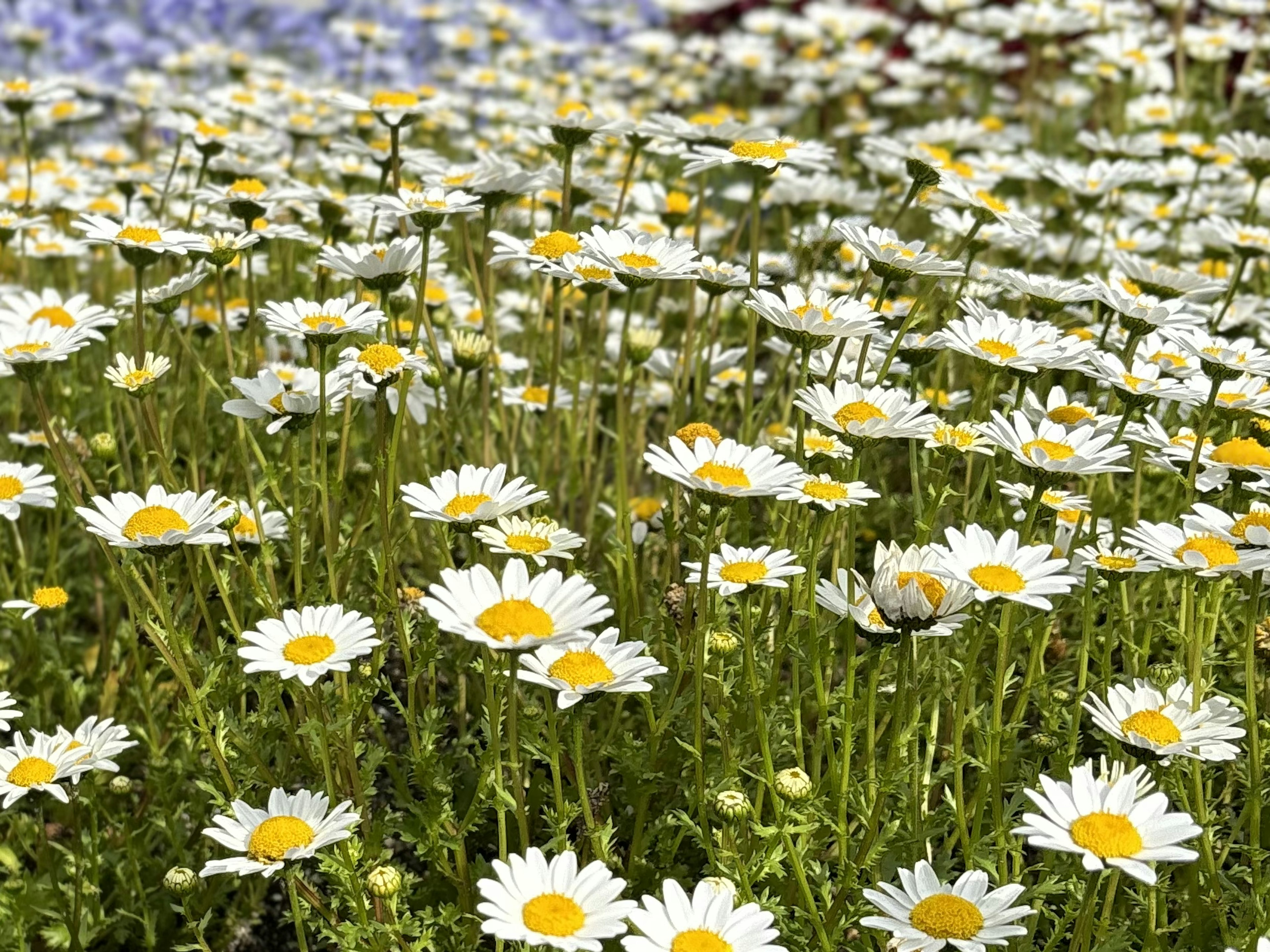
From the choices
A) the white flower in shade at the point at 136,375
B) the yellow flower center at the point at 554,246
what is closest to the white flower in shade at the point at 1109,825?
the yellow flower center at the point at 554,246

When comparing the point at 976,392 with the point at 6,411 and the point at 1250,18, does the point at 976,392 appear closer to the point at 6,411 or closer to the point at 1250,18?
the point at 6,411

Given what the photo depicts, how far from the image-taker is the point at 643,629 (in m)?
2.68

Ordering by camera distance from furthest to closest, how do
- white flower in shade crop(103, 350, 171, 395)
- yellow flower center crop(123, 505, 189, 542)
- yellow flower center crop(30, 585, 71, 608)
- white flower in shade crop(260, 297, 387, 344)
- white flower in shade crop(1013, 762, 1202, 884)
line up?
1. yellow flower center crop(30, 585, 71, 608)
2. white flower in shade crop(103, 350, 171, 395)
3. white flower in shade crop(260, 297, 387, 344)
4. yellow flower center crop(123, 505, 189, 542)
5. white flower in shade crop(1013, 762, 1202, 884)

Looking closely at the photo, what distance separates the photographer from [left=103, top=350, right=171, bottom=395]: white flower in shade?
8.85 feet

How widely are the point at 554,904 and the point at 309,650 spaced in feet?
2.09

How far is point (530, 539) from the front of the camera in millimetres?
2350

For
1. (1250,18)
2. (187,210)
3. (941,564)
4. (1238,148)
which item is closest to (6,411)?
(187,210)

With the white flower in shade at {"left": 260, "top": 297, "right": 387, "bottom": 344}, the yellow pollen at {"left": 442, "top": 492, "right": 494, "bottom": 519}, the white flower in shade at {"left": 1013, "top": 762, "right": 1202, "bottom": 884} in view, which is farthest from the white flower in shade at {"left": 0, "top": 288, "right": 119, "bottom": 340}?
the white flower in shade at {"left": 1013, "top": 762, "right": 1202, "bottom": 884}

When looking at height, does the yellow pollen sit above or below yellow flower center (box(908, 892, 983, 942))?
above

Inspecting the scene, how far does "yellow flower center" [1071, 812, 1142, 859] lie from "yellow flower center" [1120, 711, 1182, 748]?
0.75 ft

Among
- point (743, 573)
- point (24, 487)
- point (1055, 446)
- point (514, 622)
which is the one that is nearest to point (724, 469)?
point (743, 573)

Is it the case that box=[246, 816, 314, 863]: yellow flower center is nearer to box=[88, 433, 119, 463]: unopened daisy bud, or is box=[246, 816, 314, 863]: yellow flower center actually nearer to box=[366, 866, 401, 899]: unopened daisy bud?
box=[366, 866, 401, 899]: unopened daisy bud

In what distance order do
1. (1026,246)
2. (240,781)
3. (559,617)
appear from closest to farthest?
(559,617), (240,781), (1026,246)

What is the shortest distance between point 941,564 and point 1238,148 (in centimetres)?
291
